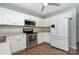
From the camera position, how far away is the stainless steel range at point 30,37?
1162 millimetres

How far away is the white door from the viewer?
1065 mm

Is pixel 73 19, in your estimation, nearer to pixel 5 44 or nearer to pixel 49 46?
pixel 49 46

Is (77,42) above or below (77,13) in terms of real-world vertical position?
below

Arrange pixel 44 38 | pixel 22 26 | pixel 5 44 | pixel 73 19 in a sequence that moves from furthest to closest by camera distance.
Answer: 1. pixel 44 38
2. pixel 22 26
3. pixel 73 19
4. pixel 5 44

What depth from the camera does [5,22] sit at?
0.98m

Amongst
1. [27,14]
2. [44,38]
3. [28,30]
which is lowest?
[44,38]

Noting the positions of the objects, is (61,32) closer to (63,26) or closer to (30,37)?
(63,26)

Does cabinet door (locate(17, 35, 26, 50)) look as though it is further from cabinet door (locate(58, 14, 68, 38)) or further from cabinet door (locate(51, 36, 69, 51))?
cabinet door (locate(58, 14, 68, 38))

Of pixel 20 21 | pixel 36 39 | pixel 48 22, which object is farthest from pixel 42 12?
pixel 36 39

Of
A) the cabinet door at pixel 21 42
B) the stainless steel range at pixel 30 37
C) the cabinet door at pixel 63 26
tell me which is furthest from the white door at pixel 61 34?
the cabinet door at pixel 21 42

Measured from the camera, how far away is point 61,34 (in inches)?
44.1

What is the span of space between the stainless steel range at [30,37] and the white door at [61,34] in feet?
0.96

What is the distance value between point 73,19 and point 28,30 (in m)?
0.66

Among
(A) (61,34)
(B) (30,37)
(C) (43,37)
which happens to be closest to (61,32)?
(A) (61,34)
